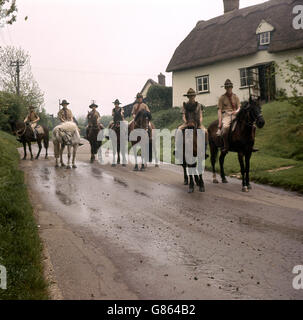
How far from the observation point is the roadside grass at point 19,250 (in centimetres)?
435

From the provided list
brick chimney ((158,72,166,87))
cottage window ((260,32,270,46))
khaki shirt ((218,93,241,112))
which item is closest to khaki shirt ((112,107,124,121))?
khaki shirt ((218,93,241,112))

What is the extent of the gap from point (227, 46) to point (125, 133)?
19.8 meters

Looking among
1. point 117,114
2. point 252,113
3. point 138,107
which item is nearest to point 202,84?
point 117,114

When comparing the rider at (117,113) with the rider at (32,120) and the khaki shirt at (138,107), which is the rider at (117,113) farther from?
the rider at (32,120)

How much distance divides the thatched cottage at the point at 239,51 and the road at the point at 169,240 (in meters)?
20.7

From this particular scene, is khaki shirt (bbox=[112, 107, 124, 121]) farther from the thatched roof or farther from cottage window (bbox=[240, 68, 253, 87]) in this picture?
cottage window (bbox=[240, 68, 253, 87])

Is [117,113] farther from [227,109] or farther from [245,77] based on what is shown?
[245,77]

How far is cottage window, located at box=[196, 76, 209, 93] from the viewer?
3491 centimetres

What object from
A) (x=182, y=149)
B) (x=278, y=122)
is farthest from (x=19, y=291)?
(x=278, y=122)

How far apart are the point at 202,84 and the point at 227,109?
77.9ft

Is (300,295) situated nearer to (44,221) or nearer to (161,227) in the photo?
(161,227)

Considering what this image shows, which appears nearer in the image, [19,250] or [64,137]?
[19,250]

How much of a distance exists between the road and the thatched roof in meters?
22.0

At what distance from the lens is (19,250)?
17.7 feet
